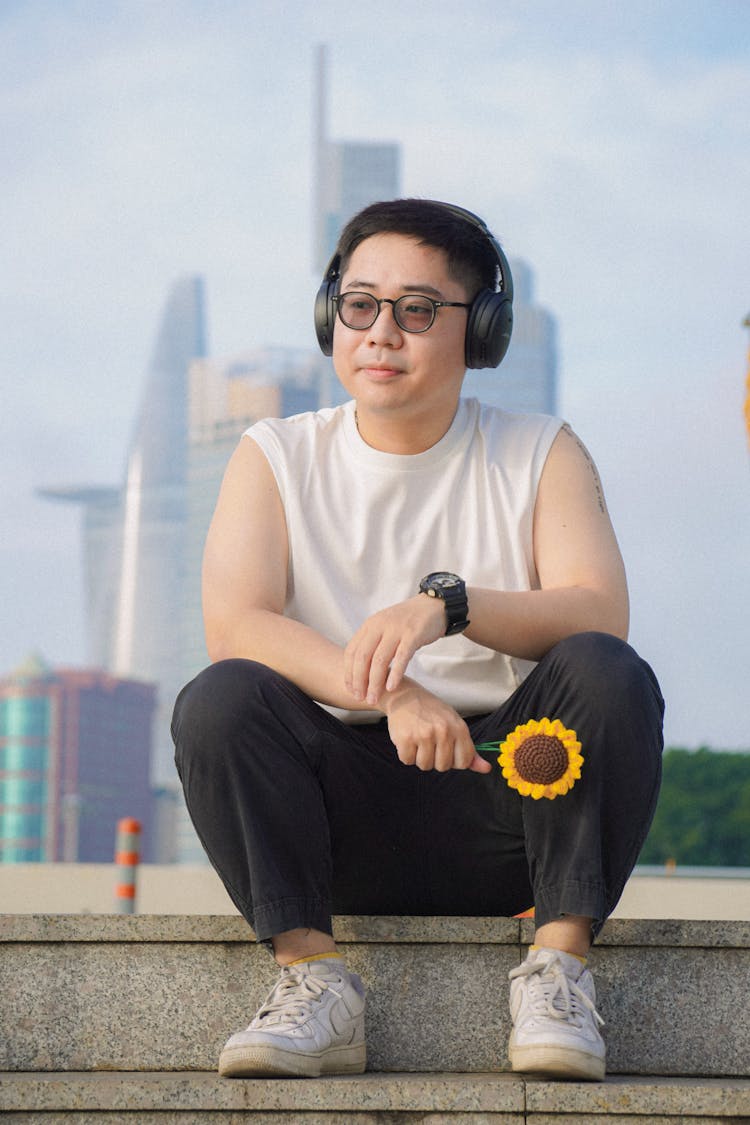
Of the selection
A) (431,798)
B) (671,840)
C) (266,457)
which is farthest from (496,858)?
(671,840)

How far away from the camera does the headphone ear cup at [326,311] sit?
2662mm

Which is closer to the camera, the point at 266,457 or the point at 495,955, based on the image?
the point at 495,955

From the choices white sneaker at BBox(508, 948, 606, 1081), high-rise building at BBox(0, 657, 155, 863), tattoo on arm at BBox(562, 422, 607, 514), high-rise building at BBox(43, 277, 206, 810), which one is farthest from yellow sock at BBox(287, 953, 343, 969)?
high-rise building at BBox(43, 277, 206, 810)

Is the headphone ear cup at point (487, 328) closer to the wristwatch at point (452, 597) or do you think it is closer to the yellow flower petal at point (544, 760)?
the wristwatch at point (452, 597)

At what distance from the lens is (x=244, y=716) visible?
2.13m

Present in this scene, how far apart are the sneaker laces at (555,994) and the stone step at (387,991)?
120mm

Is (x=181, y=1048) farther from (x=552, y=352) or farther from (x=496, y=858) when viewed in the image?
(x=552, y=352)

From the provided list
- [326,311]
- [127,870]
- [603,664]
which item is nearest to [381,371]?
[326,311]

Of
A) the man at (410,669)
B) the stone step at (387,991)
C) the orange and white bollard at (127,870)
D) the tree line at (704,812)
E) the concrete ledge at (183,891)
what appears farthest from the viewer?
the tree line at (704,812)

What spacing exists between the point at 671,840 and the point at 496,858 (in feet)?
133

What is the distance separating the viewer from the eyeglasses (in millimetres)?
2566

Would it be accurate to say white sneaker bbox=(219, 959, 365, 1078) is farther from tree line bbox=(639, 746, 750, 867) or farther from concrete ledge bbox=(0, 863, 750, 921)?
tree line bbox=(639, 746, 750, 867)

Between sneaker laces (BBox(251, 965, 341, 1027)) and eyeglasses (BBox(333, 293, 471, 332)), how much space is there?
108 centimetres

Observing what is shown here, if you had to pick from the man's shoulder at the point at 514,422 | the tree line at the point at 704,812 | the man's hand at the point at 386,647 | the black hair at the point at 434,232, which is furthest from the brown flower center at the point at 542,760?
the tree line at the point at 704,812
